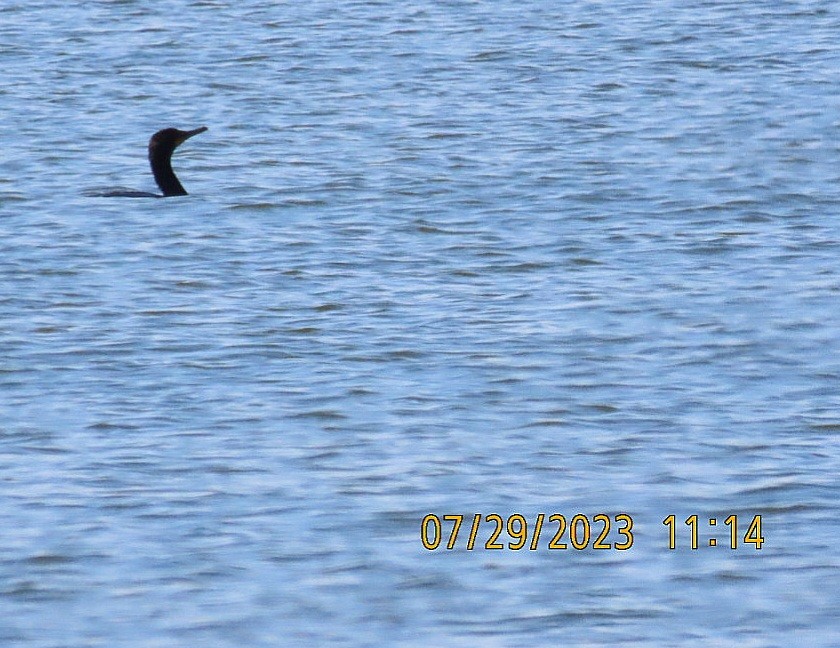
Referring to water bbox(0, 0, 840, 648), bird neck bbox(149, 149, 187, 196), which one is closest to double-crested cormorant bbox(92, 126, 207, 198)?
bird neck bbox(149, 149, 187, 196)

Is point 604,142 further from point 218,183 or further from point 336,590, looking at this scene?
point 336,590

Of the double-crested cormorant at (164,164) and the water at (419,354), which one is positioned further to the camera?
the double-crested cormorant at (164,164)

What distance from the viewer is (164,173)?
15.9 m

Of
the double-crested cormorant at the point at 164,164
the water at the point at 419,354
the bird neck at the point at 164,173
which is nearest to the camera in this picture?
the water at the point at 419,354

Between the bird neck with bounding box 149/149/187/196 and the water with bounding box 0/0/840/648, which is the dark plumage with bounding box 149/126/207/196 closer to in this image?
the bird neck with bounding box 149/149/187/196

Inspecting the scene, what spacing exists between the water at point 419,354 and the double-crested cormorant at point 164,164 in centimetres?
17

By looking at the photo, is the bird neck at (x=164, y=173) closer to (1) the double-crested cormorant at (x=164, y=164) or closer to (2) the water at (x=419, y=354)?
(1) the double-crested cormorant at (x=164, y=164)

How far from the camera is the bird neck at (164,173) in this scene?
15.9 metres

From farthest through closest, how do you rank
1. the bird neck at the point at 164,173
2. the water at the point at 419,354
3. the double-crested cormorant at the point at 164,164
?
the bird neck at the point at 164,173 → the double-crested cormorant at the point at 164,164 → the water at the point at 419,354

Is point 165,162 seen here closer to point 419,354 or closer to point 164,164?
point 164,164

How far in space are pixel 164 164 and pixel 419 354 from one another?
572 centimetres

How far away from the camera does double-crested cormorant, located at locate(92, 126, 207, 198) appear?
15.8 m

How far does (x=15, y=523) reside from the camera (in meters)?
8.02

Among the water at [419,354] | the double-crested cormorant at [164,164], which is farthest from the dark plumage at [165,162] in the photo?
the water at [419,354]
